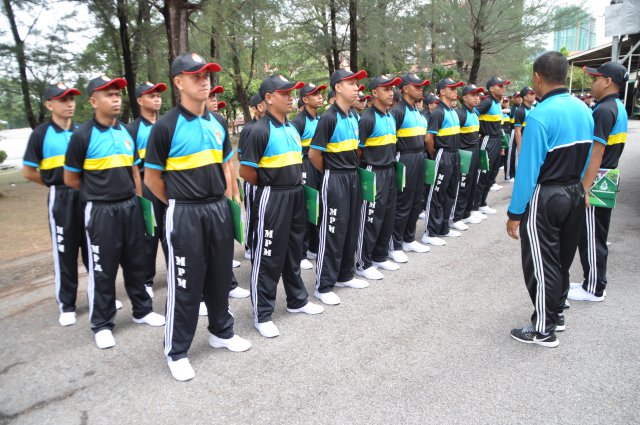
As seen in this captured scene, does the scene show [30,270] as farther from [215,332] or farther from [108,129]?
[215,332]

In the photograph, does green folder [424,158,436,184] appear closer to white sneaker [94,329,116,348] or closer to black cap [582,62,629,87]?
black cap [582,62,629,87]

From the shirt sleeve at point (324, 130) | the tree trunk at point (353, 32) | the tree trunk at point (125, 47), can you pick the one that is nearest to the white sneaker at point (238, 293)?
the shirt sleeve at point (324, 130)

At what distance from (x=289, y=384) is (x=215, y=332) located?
815 millimetres

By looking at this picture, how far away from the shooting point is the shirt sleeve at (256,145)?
12.1 feet

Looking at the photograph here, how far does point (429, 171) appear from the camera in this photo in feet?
18.5

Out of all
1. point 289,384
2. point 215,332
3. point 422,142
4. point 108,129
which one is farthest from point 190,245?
point 422,142

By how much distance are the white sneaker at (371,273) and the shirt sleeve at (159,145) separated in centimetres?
269

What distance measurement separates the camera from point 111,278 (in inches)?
150

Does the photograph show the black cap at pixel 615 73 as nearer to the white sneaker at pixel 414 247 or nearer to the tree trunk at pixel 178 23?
the white sneaker at pixel 414 247

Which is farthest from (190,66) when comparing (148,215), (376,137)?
(376,137)

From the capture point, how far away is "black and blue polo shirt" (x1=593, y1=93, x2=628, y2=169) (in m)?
3.89

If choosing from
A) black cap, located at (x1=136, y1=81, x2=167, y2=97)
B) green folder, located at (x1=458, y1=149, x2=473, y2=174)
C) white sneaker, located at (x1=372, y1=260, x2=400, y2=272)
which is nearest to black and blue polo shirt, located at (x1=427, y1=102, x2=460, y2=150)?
green folder, located at (x1=458, y1=149, x2=473, y2=174)

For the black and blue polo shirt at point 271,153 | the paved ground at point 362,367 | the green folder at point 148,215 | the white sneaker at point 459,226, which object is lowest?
the paved ground at point 362,367

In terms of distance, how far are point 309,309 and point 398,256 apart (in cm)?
178
